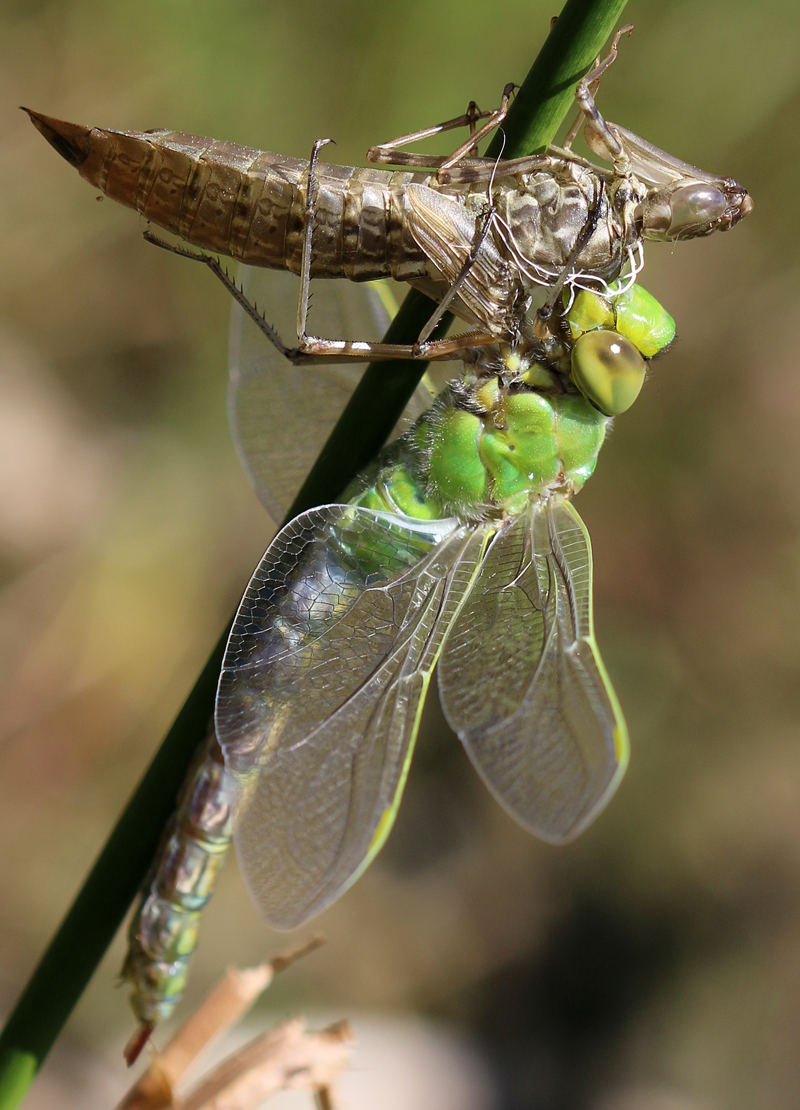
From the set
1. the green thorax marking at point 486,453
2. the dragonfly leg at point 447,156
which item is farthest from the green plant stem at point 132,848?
the green thorax marking at point 486,453

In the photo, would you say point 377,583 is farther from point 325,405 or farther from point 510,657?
point 325,405

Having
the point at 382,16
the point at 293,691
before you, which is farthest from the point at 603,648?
the point at 382,16

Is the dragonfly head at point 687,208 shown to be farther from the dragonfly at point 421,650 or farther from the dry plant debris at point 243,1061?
the dry plant debris at point 243,1061

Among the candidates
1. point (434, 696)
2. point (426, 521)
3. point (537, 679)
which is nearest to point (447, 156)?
point (426, 521)

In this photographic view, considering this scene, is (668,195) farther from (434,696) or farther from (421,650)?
(434,696)

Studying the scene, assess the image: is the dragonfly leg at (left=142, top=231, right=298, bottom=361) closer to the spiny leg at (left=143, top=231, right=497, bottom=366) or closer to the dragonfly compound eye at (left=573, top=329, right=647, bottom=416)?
the spiny leg at (left=143, top=231, right=497, bottom=366)

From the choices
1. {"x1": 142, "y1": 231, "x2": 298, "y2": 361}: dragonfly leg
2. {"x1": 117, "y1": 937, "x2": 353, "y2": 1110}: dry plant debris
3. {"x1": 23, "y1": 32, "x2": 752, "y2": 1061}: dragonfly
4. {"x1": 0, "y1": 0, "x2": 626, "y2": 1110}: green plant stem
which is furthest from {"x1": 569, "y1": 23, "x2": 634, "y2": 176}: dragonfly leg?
{"x1": 117, "y1": 937, "x2": 353, "y2": 1110}: dry plant debris
